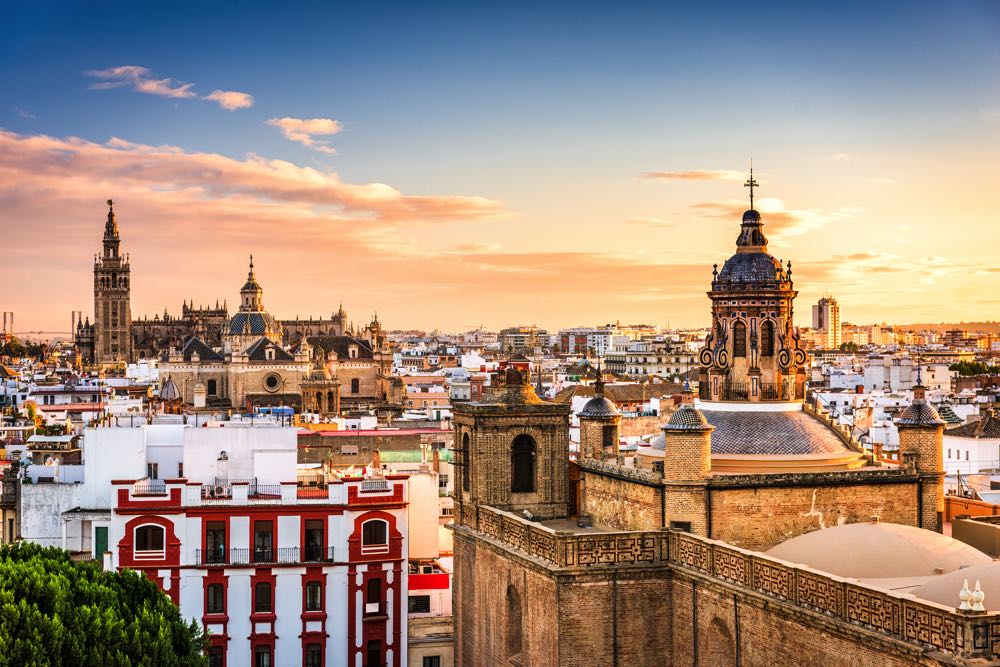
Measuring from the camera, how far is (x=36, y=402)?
313ft

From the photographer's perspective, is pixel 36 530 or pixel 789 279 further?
pixel 36 530

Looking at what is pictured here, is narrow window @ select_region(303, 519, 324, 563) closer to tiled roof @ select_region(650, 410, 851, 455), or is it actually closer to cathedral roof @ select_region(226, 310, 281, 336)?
tiled roof @ select_region(650, 410, 851, 455)

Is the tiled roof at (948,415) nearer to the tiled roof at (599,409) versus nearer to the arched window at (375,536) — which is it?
the tiled roof at (599,409)

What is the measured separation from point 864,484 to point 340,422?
45.9 m

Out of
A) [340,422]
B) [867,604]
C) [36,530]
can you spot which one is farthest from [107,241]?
[867,604]

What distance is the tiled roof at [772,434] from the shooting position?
86.0 ft

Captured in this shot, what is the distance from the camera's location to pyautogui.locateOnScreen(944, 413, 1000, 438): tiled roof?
57.0m

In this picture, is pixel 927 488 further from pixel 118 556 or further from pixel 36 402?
pixel 36 402

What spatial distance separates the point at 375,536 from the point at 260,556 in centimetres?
297

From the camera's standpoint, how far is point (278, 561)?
33625 millimetres

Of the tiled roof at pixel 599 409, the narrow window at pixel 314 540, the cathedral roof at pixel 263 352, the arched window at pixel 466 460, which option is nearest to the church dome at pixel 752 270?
the tiled roof at pixel 599 409

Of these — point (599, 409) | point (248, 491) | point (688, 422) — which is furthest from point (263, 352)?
point (688, 422)

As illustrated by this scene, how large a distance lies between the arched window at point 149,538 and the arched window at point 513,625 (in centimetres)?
1069

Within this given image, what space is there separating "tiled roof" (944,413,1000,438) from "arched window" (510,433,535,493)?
34.0 metres
